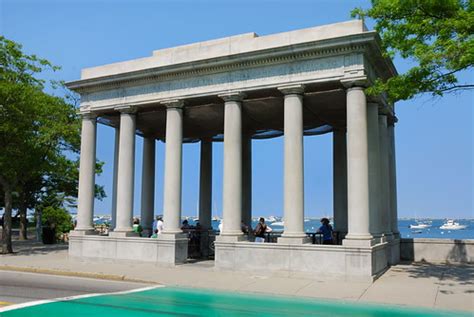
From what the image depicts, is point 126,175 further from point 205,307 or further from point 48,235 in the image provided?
point 48,235

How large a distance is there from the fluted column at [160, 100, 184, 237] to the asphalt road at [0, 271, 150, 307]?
436 centimetres

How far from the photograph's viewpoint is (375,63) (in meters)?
18.0

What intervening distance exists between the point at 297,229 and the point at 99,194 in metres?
27.4

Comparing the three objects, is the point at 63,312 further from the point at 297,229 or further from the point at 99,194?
the point at 99,194

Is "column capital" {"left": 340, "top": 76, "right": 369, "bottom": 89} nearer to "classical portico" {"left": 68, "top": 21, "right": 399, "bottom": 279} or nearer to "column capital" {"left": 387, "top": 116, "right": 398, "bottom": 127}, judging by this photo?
"classical portico" {"left": 68, "top": 21, "right": 399, "bottom": 279}

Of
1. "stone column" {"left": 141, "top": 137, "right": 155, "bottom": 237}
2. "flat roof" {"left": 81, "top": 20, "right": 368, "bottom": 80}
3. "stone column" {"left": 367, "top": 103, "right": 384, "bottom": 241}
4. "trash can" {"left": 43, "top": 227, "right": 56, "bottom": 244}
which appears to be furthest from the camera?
"trash can" {"left": 43, "top": 227, "right": 56, "bottom": 244}

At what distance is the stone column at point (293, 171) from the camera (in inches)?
664

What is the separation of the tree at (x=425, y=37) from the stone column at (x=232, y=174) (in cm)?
567

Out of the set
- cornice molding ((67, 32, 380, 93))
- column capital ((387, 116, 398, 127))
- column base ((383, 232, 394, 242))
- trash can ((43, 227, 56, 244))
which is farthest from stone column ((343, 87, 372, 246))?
trash can ((43, 227, 56, 244))

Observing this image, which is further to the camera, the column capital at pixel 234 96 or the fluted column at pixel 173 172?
the fluted column at pixel 173 172

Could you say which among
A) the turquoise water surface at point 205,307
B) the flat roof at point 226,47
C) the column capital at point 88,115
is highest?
the flat roof at point 226,47

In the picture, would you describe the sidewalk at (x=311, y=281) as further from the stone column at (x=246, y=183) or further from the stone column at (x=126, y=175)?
the stone column at (x=246, y=183)

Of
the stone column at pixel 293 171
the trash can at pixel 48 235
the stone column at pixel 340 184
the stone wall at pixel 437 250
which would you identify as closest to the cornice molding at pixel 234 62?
the stone column at pixel 293 171

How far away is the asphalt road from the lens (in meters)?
12.4
